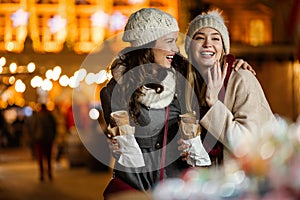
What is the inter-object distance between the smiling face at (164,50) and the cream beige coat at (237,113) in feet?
1.07

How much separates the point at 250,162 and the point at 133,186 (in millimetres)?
1496

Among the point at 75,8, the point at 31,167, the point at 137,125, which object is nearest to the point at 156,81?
the point at 137,125

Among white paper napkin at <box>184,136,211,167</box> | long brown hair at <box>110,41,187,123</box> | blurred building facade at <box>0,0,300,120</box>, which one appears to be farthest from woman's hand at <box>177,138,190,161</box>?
blurred building facade at <box>0,0,300,120</box>

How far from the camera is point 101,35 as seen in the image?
19.6m

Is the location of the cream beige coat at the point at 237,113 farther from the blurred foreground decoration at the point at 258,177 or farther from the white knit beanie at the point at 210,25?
the blurred foreground decoration at the point at 258,177

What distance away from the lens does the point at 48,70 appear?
59.2ft

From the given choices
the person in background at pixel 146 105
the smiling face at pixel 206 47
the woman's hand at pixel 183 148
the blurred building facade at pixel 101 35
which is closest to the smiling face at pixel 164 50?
the person in background at pixel 146 105

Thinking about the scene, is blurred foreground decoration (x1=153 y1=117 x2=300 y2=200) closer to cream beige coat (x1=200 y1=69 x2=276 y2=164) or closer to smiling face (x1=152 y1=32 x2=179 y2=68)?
cream beige coat (x1=200 y1=69 x2=276 y2=164)

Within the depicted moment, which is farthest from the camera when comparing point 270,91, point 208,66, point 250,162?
point 270,91

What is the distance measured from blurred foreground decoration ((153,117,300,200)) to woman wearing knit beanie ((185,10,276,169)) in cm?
109

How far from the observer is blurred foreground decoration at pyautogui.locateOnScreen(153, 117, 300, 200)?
2135 mm

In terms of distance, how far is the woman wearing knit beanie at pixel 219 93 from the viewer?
3.55 m

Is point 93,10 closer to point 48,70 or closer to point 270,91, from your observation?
point 48,70

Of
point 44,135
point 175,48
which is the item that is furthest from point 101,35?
point 175,48
